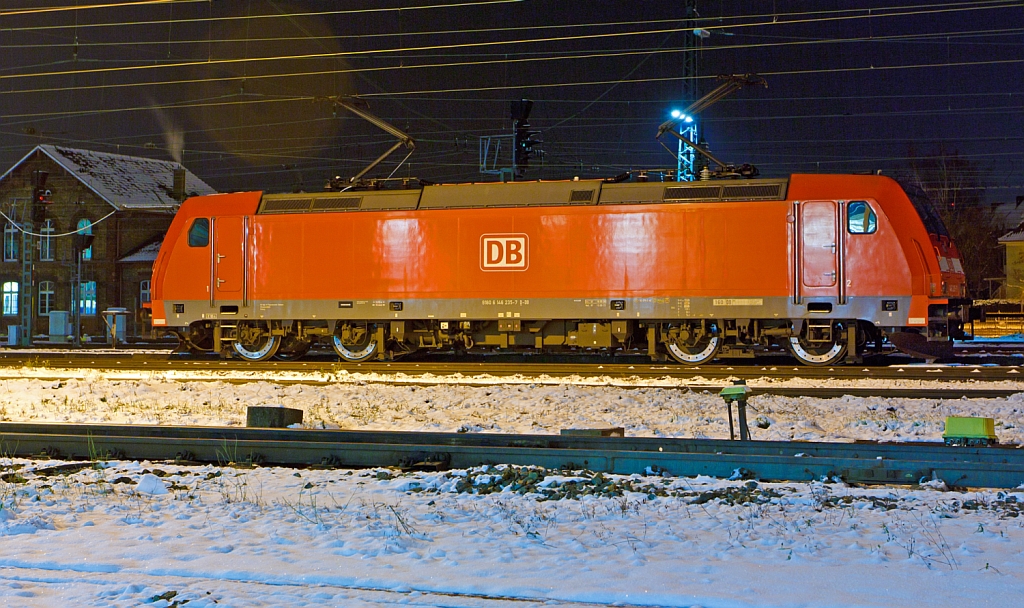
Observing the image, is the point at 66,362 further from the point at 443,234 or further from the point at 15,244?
the point at 15,244

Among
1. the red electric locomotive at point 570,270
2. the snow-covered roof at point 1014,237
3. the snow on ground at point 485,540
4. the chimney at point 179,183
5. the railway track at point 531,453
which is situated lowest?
the snow on ground at point 485,540

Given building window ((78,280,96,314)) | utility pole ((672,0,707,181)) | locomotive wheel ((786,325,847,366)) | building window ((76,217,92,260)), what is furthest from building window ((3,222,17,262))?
locomotive wheel ((786,325,847,366))

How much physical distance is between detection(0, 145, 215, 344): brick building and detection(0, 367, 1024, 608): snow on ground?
132ft

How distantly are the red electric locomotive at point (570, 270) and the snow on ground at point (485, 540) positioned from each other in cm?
1036

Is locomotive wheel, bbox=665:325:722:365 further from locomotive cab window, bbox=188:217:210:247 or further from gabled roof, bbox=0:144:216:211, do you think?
gabled roof, bbox=0:144:216:211

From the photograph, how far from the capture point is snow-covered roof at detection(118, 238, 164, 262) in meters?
45.0

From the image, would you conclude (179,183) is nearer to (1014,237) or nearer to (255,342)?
(255,342)

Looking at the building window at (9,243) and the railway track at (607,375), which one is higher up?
the building window at (9,243)

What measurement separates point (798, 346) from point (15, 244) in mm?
41168

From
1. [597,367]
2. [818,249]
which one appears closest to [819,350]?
[818,249]

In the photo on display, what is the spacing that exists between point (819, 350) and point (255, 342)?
1094 cm

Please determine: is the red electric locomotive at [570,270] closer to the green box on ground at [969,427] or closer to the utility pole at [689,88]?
the utility pole at [689,88]

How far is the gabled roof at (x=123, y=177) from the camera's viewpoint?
46844 millimetres

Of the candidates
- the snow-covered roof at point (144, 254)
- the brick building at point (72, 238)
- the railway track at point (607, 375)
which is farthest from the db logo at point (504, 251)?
the brick building at point (72, 238)
